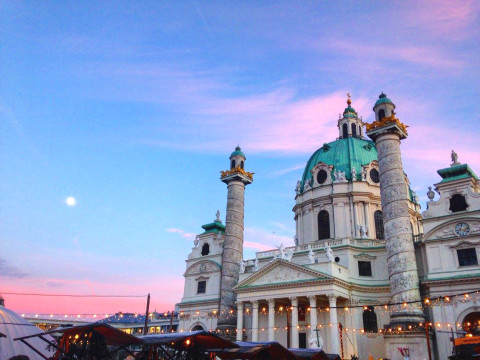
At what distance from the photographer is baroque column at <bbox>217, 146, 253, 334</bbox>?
46.3 meters

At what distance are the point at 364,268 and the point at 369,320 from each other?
517cm

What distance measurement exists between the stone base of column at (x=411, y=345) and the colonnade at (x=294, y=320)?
4736mm

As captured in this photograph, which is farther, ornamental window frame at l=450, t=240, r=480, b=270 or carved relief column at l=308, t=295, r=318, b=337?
carved relief column at l=308, t=295, r=318, b=337

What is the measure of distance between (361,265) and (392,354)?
11266 millimetres

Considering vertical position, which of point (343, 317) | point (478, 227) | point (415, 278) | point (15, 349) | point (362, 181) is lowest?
point (15, 349)

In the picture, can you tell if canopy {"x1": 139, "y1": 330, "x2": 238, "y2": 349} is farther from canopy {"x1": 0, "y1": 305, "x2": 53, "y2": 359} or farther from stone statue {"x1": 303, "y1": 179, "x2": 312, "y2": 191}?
stone statue {"x1": 303, "y1": 179, "x2": 312, "y2": 191}

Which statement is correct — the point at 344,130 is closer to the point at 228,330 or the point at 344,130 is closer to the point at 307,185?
the point at 307,185

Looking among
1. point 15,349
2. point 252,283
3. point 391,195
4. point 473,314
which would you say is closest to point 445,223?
point 391,195

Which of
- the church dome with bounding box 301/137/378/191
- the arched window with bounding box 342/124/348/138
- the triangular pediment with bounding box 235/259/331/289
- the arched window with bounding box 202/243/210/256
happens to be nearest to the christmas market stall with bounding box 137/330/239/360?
the triangular pediment with bounding box 235/259/331/289

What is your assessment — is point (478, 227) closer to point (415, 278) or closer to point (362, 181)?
point (415, 278)

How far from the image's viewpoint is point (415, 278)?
117ft

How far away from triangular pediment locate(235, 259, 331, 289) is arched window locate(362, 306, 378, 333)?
6274mm

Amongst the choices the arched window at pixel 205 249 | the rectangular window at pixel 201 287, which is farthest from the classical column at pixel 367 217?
the rectangular window at pixel 201 287

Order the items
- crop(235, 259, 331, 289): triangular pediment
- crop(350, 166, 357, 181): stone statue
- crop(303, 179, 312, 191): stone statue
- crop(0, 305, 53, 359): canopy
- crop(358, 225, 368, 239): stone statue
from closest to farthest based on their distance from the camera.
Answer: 1. crop(0, 305, 53, 359): canopy
2. crop(235, 259, 331, 289): triangular pediment
3. crop(358, 225, 368, 239): stone statue
4. crop(350, 166, 357, 181): stone statue
5. crop(303, 179, 312, 191): stone statue
